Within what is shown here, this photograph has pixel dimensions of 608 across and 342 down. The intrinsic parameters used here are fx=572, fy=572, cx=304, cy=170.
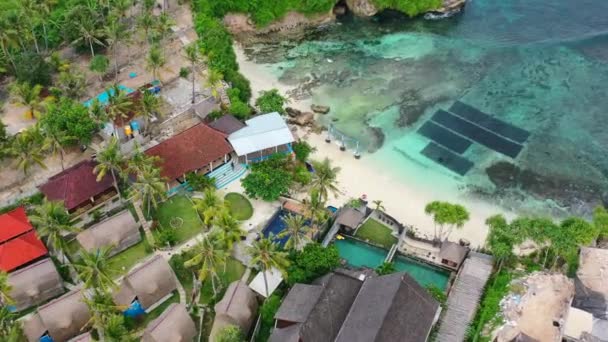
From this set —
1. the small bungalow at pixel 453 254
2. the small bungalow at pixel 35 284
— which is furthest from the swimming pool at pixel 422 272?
the small bungalow at pixel 35 284

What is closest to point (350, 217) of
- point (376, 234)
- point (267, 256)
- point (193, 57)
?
point (376, 234)

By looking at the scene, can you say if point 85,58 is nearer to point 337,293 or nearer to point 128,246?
point 128,246

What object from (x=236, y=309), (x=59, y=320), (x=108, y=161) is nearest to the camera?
(x=59, y=320)

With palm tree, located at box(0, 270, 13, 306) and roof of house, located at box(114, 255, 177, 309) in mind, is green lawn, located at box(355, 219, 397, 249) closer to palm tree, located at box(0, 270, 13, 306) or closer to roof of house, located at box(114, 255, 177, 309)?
roof of house, located at box(114, 255, 177, 309)

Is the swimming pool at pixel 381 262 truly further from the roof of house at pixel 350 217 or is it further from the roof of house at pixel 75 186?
the roof of house at pixel 75 186

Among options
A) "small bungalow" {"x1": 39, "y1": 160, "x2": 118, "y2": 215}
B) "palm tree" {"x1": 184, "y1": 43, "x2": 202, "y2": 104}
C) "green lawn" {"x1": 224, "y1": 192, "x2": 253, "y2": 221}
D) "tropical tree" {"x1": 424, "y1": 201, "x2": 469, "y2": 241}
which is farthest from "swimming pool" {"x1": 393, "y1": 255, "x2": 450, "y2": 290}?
"palm tree" {"x1": 184, "y1": 43, "x2": 202, "y2": 104}

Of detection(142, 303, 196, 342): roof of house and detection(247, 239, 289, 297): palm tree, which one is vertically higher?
detection(247, 239, 289, 297): palm tree

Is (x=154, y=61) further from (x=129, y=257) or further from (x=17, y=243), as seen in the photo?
(x=17, y=243)

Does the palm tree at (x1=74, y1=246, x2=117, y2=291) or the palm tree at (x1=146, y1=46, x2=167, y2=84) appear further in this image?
the palm tree at (x1=146, y1=46, x2=167, y2=84)
